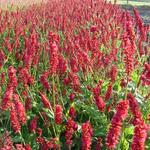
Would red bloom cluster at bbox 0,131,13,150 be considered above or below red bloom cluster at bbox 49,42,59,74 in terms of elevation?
below

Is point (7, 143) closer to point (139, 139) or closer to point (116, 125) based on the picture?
point (116, 125)

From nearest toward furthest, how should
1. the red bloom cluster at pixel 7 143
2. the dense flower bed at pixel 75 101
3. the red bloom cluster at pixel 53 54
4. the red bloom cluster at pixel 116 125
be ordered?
1. the red bloom cluster at pixel 116 125
2. the red bloom cluster at pixel 7 143
3. the dense flower bed at pixel 75 101
4. the red bloom cluster at pixel 53 54

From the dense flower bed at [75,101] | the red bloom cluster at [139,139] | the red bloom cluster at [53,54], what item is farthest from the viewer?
the red bloom cluster at [53,54]

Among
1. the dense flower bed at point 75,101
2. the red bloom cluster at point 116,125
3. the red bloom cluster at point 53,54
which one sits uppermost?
the red bloom cluster at point 53,54

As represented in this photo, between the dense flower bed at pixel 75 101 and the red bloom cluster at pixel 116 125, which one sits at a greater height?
the red bloom cluster at pixel 116 125

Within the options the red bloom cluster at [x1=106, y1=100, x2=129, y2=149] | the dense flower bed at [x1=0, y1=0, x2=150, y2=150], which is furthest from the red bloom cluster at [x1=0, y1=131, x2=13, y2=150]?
the red bloom cluster at [x1=106, y1=100, x2=129, y2=149]

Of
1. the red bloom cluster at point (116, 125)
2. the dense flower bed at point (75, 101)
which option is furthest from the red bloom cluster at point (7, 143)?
the red bloom cluster at point (116, 125)

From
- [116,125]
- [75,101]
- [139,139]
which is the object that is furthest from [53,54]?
[75,101]

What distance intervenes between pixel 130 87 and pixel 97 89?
85 centimetres

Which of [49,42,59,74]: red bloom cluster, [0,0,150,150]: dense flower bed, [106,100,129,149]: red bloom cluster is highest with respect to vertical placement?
[49,42,59,74]: red bloom cluster

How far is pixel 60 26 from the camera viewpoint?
716 centimetres

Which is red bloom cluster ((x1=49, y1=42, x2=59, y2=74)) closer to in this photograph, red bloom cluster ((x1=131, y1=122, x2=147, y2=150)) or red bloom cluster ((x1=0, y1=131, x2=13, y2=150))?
red bloom cluster ((x1=0, y1=131, x2=13, y2=150))

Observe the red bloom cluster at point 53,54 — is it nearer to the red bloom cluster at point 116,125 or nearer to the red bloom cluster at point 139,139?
the red bloom cluster at point 116,125

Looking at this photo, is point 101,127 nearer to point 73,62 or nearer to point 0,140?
point 73,62
